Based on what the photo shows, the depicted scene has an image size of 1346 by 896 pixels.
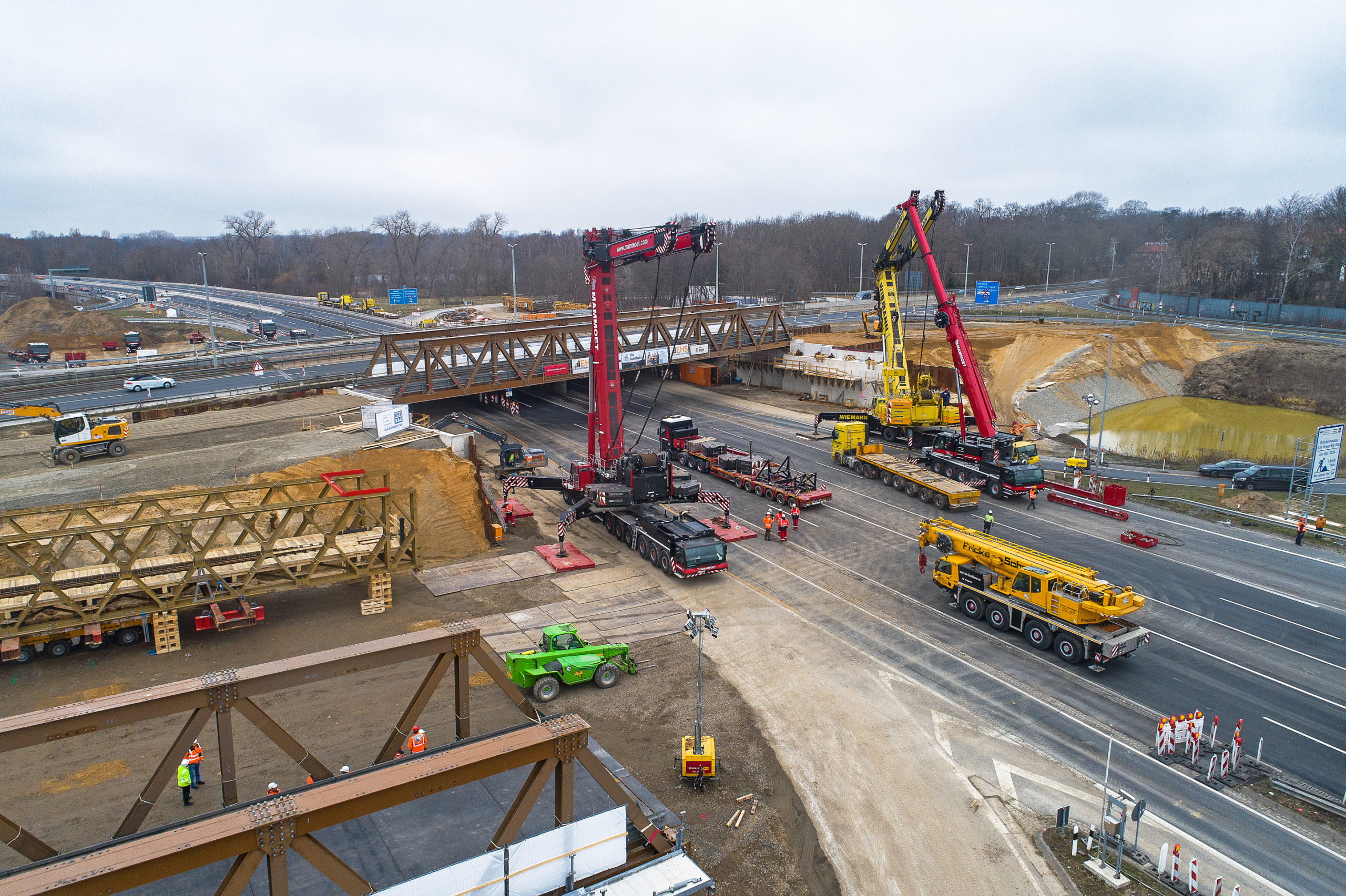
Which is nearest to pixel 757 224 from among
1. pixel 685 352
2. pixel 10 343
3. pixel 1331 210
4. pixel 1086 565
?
pixel 1331 210

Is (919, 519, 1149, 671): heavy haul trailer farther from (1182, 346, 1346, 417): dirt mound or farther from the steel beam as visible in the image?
(1182, 346, 1346, 417): dirt mound

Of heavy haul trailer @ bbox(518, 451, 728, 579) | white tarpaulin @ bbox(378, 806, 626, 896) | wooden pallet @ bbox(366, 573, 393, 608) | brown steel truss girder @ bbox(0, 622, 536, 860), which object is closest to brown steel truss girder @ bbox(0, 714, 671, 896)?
white tarpaulin @ bbox(378, 806, 626, 896)

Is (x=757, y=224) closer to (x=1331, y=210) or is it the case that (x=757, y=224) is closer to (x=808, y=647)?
(x=1331, y=210)

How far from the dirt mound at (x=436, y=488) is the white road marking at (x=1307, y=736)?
25672 mm

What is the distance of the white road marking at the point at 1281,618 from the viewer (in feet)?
77.2

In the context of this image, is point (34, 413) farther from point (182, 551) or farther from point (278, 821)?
point (278, 821)

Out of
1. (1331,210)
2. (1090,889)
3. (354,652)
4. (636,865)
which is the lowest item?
(1090,889)

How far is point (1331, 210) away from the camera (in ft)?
301

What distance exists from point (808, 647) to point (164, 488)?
909 inches

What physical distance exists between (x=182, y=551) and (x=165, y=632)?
3.43m

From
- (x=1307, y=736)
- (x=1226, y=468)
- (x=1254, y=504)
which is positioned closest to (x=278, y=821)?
(x=1307, y=736)

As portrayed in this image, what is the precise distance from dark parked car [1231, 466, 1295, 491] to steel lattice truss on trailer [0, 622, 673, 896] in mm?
40448

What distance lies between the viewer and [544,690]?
790 inches

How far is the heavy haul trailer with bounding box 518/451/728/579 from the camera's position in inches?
1094
